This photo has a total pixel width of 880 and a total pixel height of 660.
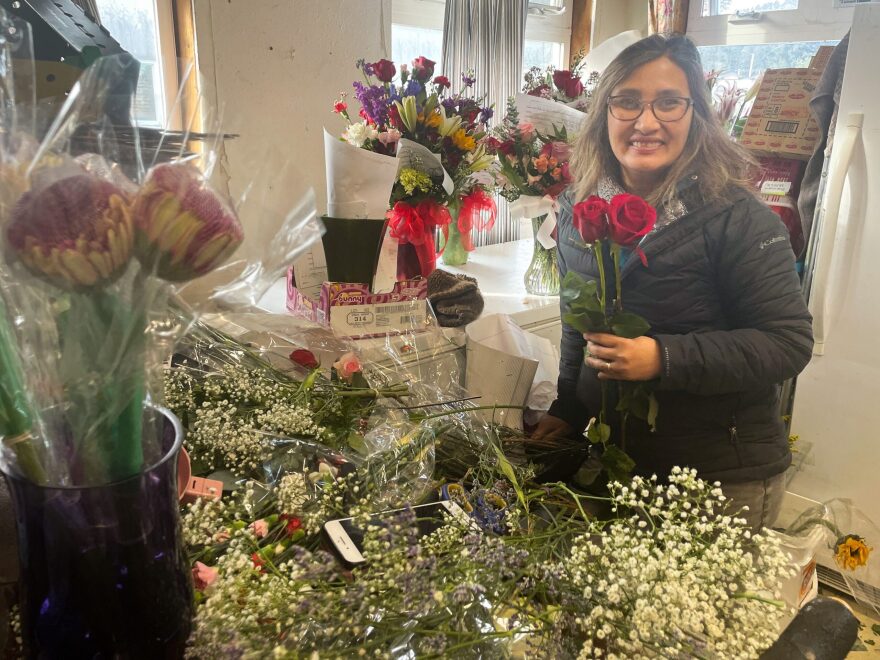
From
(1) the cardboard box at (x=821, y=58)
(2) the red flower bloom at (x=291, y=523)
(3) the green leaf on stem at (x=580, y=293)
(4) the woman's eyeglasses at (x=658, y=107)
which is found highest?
(1) the cardboard box at (x=821, y=58)

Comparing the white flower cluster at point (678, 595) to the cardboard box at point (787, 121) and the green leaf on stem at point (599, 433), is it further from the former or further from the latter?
the cardboard box at point (787, 121)

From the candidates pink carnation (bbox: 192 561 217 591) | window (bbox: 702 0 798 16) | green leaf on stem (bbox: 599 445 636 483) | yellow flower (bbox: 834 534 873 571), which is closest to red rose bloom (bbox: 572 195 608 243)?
green leaf on stem (bbox: 599 445 636 483)

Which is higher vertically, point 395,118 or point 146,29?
point 146,29

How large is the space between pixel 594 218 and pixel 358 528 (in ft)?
1.89

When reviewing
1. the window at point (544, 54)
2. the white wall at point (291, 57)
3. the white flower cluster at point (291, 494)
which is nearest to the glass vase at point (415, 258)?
the white wall at point (291, 57)

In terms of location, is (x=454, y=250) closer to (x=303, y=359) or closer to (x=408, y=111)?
(x=408, y=111)

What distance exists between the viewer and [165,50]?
7.09 feet

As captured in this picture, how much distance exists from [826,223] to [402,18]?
169 cm

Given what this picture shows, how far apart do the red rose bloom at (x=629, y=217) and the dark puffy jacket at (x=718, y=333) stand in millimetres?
164

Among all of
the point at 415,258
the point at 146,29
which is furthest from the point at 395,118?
the point at 146,29

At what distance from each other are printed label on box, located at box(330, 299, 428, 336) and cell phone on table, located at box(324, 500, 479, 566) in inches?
27.9

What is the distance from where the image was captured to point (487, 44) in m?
2.86

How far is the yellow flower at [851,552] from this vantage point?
6.55ft

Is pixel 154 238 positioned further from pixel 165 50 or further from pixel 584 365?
pixel 165 50
